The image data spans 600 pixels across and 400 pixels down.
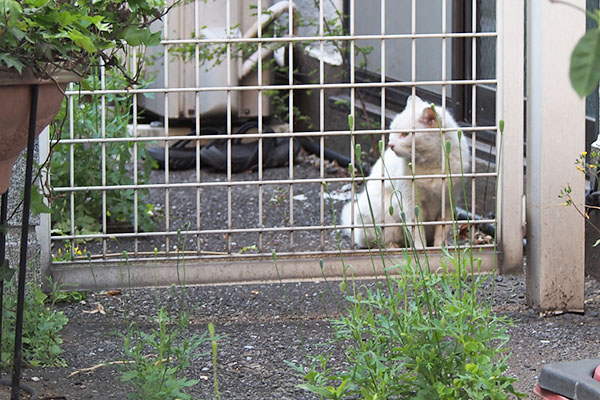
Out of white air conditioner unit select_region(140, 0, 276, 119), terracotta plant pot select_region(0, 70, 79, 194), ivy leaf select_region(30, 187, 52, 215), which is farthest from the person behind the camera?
white air conditioner unit select_region(140, 0, 276, 119)

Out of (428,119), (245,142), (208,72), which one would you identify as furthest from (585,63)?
(208,72)

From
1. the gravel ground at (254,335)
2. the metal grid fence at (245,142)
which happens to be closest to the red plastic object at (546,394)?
the gravel ground at (254,335)

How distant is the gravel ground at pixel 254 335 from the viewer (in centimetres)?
254

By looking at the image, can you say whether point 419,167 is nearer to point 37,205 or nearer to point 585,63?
point 37,205

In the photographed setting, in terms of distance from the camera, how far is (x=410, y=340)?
2.08m

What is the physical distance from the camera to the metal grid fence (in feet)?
10.6

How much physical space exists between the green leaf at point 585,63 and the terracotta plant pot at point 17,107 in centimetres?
132

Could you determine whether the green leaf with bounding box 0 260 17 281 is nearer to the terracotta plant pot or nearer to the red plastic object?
the terracotta plant pot

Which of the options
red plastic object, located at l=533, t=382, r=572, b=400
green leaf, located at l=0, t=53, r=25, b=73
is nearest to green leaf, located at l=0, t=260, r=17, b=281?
green leaf, located at l=0, t=53, r=25, b=73

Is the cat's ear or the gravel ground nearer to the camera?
the gravel ground

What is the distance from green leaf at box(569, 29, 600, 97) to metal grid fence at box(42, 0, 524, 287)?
4.64 ft

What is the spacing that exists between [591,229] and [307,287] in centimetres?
123

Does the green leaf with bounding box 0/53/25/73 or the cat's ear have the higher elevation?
the cat's ear

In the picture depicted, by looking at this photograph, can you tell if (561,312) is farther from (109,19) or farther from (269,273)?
(109,19)
